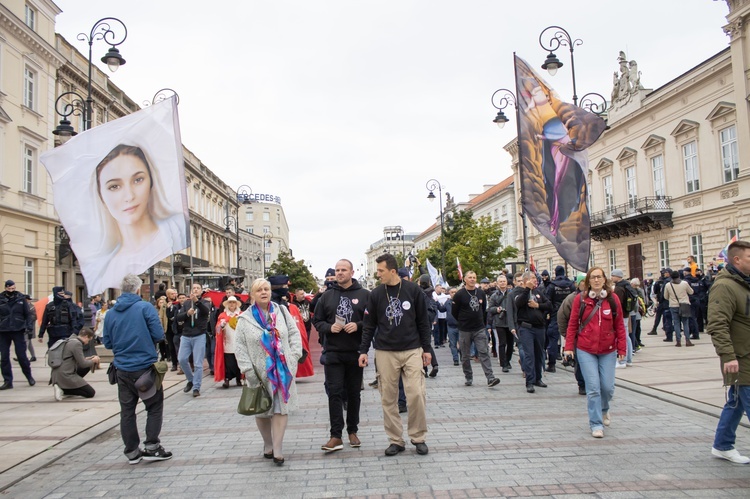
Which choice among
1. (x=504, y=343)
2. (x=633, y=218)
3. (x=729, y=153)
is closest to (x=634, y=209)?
(x=633, y=218)

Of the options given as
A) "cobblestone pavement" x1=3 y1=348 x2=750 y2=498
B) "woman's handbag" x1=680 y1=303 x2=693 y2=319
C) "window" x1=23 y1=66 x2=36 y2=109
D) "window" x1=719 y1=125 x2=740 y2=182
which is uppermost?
"window" x1=23 y1=66 x2=36 y2=109

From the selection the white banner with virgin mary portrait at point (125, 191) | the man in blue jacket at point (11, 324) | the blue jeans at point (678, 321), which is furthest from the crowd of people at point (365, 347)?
the blue jeans at point (678, 321)

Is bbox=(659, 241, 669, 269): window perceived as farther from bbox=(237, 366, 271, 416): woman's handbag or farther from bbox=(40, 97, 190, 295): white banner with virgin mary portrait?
bbox=(237, 366, 271, 416): woman's handbag

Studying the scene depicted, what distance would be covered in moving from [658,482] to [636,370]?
6.95m

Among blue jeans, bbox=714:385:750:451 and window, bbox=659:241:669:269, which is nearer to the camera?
blue jeans, bbox=714:385:750:451

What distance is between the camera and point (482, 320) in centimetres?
1045

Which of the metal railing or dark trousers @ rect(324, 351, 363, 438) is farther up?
Result: the metal railing

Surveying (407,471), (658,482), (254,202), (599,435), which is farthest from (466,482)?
(254,202)

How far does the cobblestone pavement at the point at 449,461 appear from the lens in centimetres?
489

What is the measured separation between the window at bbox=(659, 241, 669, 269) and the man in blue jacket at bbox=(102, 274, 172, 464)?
33801 mm

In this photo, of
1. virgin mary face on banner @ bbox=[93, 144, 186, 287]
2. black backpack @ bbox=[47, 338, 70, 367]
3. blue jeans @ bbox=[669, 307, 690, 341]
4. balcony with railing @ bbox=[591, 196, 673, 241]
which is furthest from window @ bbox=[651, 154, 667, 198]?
black backpack @ bbox=[47, 338, 70, 367]

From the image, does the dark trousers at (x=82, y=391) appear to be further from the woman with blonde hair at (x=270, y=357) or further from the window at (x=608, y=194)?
the window at (x=608, y=194)

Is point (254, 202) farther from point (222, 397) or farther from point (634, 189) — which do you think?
point (222, 397)

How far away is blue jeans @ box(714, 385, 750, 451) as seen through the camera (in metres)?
5.12
